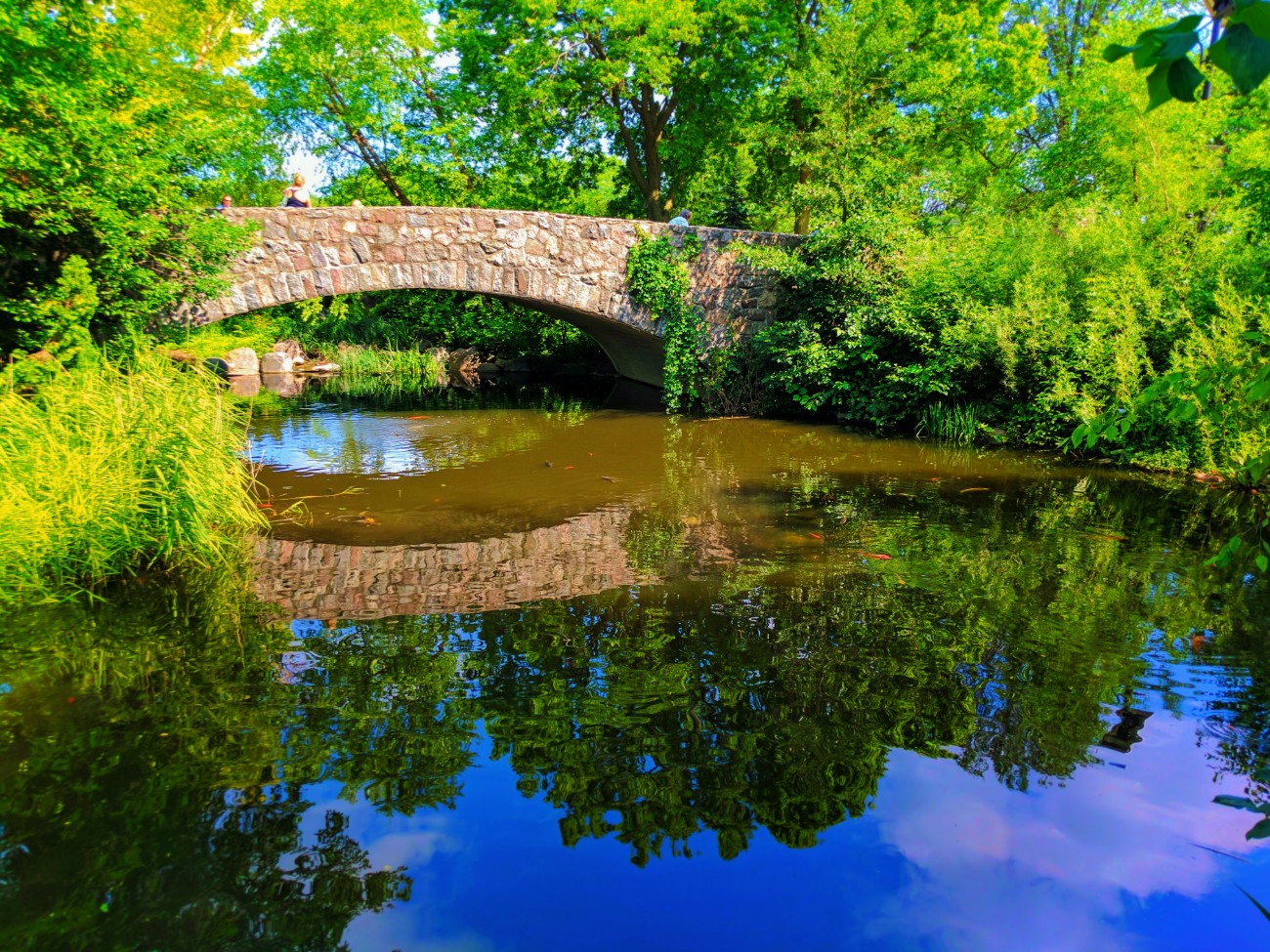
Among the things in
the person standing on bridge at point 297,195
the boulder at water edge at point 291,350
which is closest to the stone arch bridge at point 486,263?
the person standing on bridge at point 297,195

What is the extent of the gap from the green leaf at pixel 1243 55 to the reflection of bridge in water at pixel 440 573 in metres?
3.67

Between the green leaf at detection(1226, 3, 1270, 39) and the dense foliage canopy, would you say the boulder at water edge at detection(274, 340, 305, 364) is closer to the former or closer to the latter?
the dense foliage canopy

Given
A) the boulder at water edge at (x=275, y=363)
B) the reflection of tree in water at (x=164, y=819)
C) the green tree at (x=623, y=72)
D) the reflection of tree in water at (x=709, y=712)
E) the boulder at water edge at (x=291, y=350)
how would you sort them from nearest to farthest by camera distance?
1. the reflection of tree in water at (x=164, y=819)
2. the reflection of tree in water at (x=709, y=712)
3. the green tree at (x=623, y=72)
4. the boulder at water edge at (x=275, y=363)
5. the boulder at water edge at (x=291, y=350)

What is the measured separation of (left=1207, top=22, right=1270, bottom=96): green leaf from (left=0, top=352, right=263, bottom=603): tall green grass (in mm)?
4693

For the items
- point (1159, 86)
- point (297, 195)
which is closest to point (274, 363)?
point (297, 195)

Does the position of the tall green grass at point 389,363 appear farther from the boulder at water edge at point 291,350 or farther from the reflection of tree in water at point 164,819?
the reflection of tree in water at point 164,819

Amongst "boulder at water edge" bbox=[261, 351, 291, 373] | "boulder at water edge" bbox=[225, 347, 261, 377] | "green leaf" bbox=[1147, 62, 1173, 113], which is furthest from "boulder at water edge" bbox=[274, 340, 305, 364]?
"green leaf" bbox=[1147, 62, 1173, 113]

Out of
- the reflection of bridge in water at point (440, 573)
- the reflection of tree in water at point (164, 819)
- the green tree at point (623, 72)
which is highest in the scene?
the green tree at point (623, 72)

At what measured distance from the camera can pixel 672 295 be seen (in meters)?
11.3

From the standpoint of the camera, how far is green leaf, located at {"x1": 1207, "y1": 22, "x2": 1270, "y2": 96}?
90 centimetres

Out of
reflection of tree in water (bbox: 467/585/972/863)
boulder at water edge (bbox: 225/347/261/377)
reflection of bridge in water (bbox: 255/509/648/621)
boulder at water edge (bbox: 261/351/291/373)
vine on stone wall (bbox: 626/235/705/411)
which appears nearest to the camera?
reflection of tree in water (bbox: 467/585/972/863)

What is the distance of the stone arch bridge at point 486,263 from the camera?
944 centimetres

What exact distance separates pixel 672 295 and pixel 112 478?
8120 mm

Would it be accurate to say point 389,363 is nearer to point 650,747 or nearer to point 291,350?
point 291,350
